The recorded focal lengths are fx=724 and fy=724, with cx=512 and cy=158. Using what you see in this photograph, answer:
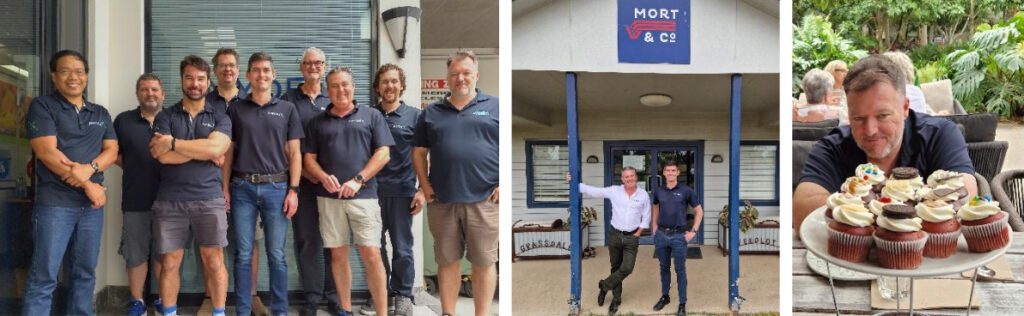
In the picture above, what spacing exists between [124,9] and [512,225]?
1486 mm

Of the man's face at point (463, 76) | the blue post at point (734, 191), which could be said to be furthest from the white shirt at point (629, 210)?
the man's face at point (463, 76)

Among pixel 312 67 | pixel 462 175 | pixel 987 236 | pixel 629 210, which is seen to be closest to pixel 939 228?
pixel 987 236

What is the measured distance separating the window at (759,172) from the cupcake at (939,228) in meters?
0.48

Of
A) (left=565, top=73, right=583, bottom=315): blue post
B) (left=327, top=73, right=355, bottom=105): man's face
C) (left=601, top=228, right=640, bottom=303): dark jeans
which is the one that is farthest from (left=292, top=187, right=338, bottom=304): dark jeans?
(left=601, top=228, right=640, bottom=303): dark jeans

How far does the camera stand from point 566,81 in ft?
7.55

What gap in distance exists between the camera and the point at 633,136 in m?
2.35

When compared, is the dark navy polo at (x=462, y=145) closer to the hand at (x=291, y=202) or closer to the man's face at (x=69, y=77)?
the hand at (x=291, y=202)

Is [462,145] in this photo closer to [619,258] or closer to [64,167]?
[619,258]

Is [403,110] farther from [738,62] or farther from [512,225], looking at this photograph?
[738,62]

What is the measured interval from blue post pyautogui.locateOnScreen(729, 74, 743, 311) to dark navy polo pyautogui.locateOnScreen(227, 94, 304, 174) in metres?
1.42

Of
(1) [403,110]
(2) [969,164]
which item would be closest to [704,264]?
(2) [969,164]

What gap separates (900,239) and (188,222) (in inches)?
84.7

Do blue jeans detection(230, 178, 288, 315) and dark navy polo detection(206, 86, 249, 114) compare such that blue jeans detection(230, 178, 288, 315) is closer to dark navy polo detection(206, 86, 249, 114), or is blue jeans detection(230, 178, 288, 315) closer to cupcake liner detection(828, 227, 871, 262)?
dark navy polo detection(206, 86, 249, 114)

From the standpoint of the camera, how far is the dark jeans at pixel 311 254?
252cm
